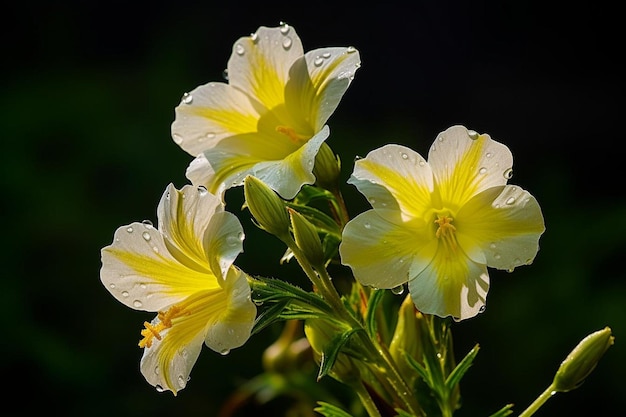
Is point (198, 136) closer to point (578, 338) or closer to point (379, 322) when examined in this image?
point (379, 322)

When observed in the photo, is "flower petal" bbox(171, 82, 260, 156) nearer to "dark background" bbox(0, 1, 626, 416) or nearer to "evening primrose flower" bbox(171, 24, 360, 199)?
"evening primrose flower" bbox(171, 24, 360, 199)

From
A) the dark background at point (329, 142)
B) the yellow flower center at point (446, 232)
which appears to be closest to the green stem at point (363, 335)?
the yellow flower center at point (446, 232)

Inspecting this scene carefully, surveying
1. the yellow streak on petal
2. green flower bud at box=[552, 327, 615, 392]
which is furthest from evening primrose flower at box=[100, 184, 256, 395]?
green flower bud at box=[552, 327, 615, 392]

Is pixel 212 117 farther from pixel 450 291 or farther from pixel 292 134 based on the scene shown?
pixel 450 291

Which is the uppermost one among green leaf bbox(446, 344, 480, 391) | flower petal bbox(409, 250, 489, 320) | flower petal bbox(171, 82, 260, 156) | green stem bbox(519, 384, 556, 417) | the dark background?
flower petal bbox(171, 82, 260, 156)

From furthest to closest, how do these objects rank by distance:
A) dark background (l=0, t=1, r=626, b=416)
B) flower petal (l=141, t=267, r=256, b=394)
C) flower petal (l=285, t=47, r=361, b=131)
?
dark background (l=0, t=1, r=626, b=416) < flower petal (l=285, t=47, r=361, b=131) < flower petal (l=141, t=267, r=256, b=394)

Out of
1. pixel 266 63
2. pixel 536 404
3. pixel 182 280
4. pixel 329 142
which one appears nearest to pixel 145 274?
pixel 182 280

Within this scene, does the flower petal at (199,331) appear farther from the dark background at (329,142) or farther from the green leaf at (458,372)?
the dark background at (329,142)
